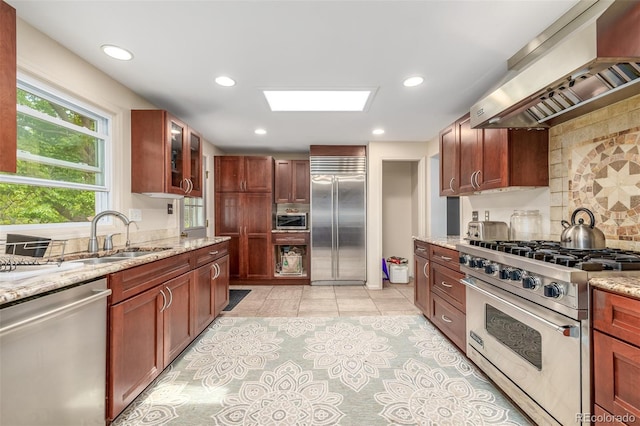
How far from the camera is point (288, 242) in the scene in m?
4.69

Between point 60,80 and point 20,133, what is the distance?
460 mm

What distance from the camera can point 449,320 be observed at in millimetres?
2477

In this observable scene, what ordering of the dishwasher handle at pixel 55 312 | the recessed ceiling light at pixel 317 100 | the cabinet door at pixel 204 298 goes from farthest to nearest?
the recessed ceiling light at pixel 317 100 → the cabinet door at pixel 204 298 → the dishwasher handle at pixel 55 312

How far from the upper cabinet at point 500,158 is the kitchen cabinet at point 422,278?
0.74 m

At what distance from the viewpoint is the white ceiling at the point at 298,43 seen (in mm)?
1539

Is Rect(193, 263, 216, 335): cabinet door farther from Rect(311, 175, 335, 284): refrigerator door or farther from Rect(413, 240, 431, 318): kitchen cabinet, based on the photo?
Rect(413, 240, 431, 318): kitchen cabinet

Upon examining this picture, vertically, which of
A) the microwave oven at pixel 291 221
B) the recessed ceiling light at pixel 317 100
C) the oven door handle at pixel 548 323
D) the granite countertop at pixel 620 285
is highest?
the recessed ceiling light at pixel 317 100

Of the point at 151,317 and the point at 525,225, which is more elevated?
the point at 525,225

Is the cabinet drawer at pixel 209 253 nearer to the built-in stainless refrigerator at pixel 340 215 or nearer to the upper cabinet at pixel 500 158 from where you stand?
the built-in stainless refrigerator at pixel 340 215

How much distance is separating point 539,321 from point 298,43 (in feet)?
7.16

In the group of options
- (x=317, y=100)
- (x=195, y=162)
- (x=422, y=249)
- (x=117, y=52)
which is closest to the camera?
(x=117, y=52)

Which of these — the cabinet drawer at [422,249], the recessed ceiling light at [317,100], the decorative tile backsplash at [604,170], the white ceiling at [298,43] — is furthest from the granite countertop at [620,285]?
the recessed ceiling light at [317,100]

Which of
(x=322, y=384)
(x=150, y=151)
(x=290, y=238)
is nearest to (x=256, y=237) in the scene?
(x=290, y=238)

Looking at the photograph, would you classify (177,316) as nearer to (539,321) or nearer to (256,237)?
(539,321)
